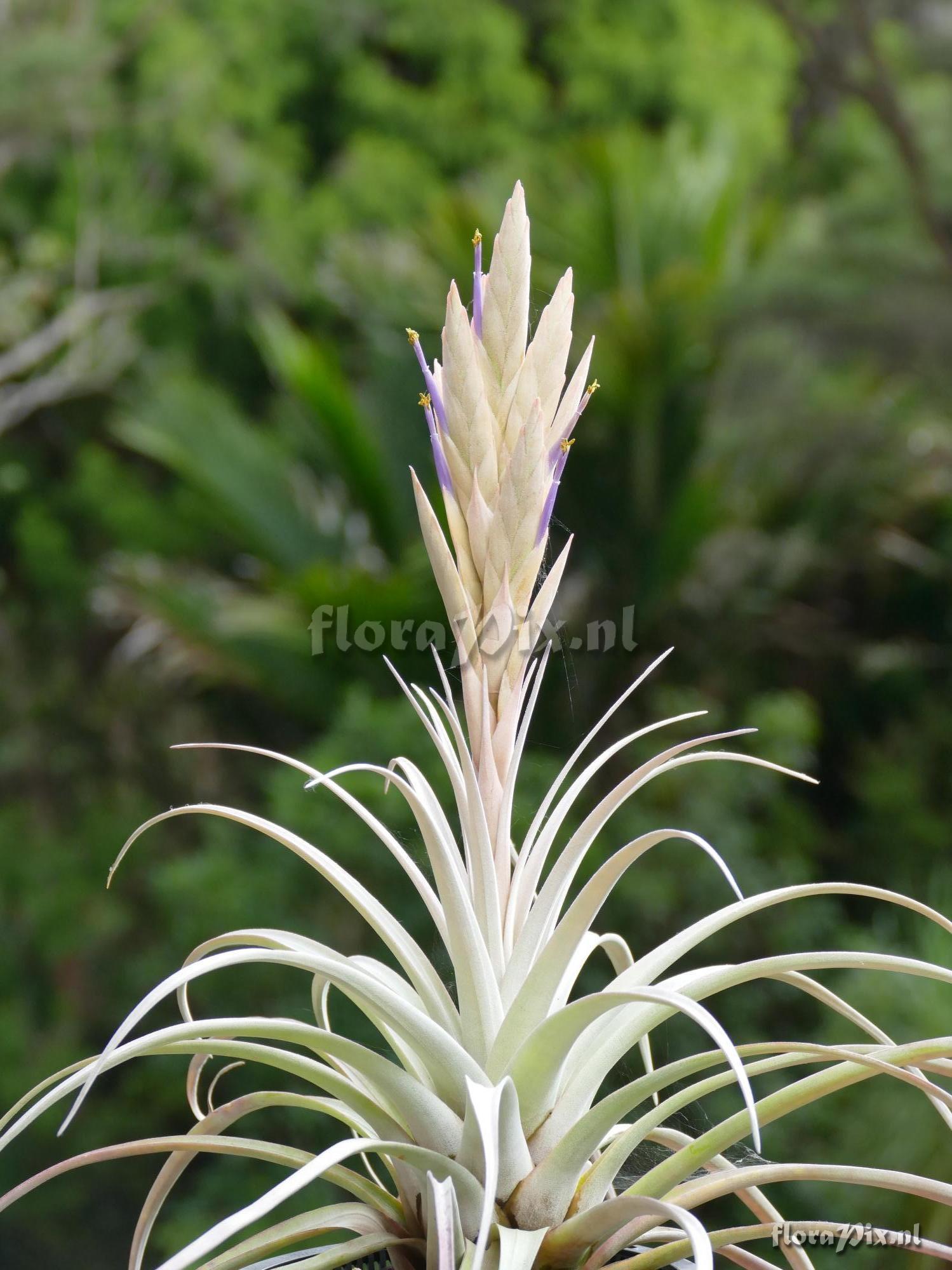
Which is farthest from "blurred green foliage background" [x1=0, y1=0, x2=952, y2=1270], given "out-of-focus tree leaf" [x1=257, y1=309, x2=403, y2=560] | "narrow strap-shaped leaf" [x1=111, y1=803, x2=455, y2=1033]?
"narrow strap-shaped leaf" [x1=111, y1=803, x2=455, y2=1033]

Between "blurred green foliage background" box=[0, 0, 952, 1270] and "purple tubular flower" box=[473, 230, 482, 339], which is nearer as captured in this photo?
"purple tubular flower" box=[473, 230, 482, 339]

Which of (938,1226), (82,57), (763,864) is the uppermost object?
(82,57)

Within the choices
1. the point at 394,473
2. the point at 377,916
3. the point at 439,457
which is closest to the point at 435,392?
the point at 439,457

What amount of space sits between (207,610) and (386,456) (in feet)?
2.18

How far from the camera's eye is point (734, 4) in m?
5.55

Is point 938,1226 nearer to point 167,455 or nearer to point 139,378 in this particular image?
point 167,455

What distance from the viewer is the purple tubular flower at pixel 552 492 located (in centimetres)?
60

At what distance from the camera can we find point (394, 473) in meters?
3.28

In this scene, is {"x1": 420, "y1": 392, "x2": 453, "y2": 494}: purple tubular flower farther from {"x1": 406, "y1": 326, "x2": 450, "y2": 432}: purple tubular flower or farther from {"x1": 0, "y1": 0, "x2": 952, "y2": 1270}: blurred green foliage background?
{"x1": 0, "y1": 0, "x2": 952, "y2": 1270}: blurred green foliage background

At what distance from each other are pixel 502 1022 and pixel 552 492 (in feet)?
0.89

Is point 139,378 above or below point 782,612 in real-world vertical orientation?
above

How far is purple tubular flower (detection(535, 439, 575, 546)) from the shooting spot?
0.60 m

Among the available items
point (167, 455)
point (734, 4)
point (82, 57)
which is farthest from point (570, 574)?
point (734, 4)

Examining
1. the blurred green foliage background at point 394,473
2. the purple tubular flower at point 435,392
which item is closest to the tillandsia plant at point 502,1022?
the purple tubular flower at point 435,392
